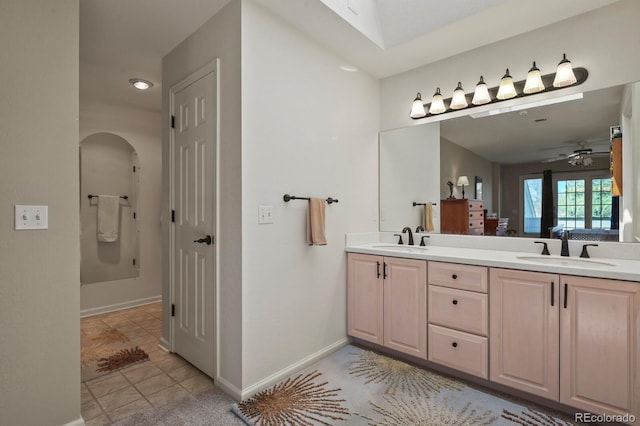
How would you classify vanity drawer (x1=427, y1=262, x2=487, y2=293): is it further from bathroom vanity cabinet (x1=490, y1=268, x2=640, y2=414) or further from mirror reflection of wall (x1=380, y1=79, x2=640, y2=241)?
mirror reflection of wall (x1=380, y1=79, x2=640, y2=241)

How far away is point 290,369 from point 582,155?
2498 mm

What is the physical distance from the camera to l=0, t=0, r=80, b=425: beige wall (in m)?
1.50

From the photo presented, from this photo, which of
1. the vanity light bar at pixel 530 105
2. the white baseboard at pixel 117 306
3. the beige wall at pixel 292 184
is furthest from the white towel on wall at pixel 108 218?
the vanity light bar at pixel 530 105

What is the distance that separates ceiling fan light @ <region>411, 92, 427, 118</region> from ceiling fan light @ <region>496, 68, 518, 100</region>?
61 centimetres

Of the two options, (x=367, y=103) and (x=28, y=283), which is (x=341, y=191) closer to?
(x=367, y=103)

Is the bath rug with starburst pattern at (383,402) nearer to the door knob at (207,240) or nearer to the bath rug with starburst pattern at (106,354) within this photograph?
the door knob at (207,240)

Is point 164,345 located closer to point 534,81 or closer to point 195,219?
point 195,219

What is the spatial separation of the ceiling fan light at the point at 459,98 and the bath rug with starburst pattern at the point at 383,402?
2.06m

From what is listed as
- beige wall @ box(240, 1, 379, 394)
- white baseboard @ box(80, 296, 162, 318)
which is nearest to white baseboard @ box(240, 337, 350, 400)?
beige wall @ box(240, 1, 379, 394)

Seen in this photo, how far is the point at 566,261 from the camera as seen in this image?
2000mm

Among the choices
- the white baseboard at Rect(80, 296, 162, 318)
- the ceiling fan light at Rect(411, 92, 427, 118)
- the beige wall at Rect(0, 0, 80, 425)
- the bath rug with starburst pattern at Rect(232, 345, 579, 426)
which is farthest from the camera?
the white baseboard at Rect(80, 296, 162, 318)

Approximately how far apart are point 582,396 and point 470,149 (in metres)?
1.82

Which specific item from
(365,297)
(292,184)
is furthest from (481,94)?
(365,297)

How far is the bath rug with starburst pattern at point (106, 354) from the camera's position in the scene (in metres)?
2.38
